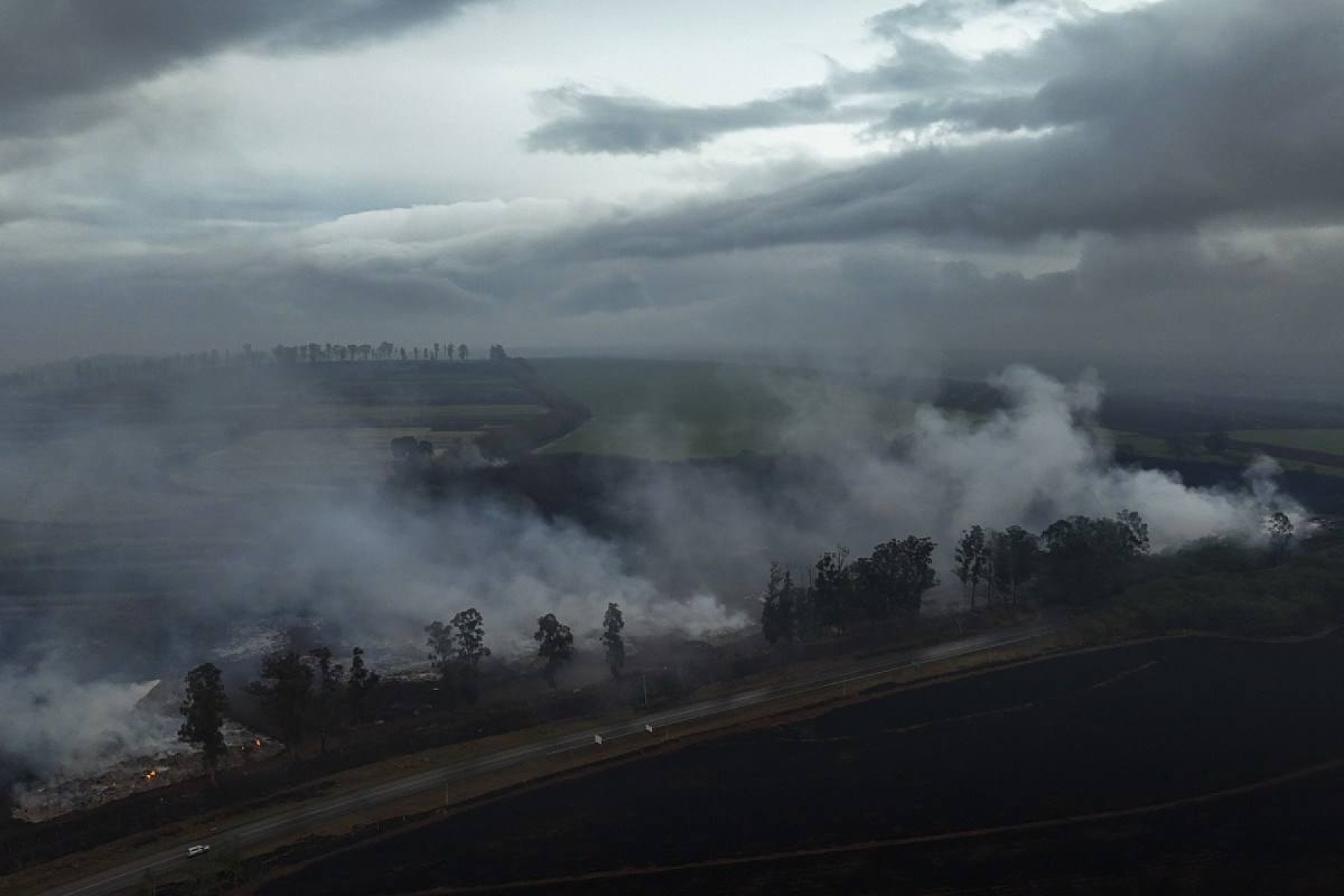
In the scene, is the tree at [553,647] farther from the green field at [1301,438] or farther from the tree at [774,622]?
the green field at [1301,438]

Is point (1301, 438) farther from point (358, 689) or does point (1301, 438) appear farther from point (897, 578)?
point (358, 689)

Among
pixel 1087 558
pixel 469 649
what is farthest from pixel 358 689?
pixel 1087 558

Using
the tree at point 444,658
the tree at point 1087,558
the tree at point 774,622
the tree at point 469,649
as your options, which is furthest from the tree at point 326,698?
the tree at point 1087,558

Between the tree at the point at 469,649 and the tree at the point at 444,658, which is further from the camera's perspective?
the tree at the point at 469,649

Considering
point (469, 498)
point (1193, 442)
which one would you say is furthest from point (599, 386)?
point (1193, 442)

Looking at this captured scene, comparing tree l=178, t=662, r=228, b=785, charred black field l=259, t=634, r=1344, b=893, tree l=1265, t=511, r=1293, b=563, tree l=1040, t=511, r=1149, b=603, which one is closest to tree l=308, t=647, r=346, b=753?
tree l=178, t=662, r=228, b=785

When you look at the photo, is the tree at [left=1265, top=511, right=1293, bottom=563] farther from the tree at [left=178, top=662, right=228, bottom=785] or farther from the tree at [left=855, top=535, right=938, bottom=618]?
the tree at [left=178, top=662, right=228, bottom=785]
